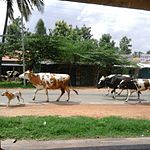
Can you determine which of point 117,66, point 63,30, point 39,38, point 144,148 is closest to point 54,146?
point 144,148

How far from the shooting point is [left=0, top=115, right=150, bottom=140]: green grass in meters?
11.4

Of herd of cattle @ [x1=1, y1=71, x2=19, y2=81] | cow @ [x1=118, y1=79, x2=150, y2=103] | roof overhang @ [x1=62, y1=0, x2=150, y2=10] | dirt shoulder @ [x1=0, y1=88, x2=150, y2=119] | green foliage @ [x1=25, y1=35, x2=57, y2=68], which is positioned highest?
Answer: roof overhang @ [x1=62, y1=0, x2=150, y2=10]

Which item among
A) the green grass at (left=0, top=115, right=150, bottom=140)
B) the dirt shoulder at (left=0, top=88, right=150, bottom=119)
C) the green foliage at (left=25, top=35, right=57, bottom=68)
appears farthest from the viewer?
the green foliage at (left=25, top=35, right=57, bottom=68)

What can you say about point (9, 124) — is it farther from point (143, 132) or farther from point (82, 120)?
point (143, 132)

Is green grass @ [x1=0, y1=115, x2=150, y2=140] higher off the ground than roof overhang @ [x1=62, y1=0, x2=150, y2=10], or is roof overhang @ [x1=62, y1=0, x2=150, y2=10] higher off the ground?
roof overhang @ [x1=62, y1=0, x2=150, y2=10]

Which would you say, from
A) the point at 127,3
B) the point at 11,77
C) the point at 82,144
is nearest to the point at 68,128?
the point at 82,144

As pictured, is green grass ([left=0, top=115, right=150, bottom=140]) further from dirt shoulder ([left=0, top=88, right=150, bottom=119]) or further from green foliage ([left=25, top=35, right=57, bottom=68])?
green foliage ([left=25, top=35, right=57, bottom=68])

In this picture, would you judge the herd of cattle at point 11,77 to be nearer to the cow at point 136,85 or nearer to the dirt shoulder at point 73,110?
the cow at point 136,85

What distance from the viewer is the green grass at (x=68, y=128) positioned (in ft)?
37.5

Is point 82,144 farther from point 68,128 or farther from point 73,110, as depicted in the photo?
point 73,110

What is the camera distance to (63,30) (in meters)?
65.6

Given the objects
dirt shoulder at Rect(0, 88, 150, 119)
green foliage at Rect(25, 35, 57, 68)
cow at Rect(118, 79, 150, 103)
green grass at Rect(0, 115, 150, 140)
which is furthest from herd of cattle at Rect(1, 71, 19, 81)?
green grass at Rect(0, 115, 150, 140)

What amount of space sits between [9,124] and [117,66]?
35.7 m

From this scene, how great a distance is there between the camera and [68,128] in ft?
40.0
